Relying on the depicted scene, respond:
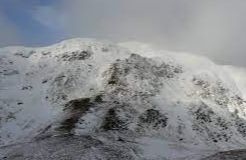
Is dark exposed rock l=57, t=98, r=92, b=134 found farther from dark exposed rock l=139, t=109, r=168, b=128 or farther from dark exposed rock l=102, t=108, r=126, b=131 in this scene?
dark exposed rock l=139, t=109, r=168, b=128

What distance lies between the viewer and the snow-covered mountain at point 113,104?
50812 mm

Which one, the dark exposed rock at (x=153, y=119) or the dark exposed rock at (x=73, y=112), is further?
the dark exposed rock at (x=153, y=119)

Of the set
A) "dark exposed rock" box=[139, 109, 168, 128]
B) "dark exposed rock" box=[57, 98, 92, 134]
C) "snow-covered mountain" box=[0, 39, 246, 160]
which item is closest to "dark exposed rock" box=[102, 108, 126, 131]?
"snow-covered mountain" box=[0, 39, 246, 160]

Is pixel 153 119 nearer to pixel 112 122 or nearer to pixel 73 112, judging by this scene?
pixel 112 122

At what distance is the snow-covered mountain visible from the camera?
167 feet

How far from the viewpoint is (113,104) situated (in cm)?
6694

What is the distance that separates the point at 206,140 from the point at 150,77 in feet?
58.1

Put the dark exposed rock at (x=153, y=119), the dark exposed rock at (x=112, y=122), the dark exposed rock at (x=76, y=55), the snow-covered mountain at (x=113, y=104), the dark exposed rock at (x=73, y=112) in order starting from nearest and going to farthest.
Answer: the snow-covered mountain at (x=113, y=104), the dark exposed rock at (x=73, y=112), the dark exposed rock at (x=112, y=122), the dark exposed rock at (x=153, y=119), the dark exposed rock at (x=76, y=55)

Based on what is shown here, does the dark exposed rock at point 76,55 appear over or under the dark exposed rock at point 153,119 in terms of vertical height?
→ over

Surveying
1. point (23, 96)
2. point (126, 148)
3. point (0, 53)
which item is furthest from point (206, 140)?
point (0, 53)

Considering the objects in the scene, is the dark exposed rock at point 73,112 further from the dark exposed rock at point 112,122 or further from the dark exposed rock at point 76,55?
the dark exposed rock at point 76,55

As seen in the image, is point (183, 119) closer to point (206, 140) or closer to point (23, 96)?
point (206, 140)

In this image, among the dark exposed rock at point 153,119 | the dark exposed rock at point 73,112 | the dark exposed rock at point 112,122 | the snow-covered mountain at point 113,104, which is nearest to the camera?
the snow-covered mountain at point 113,104

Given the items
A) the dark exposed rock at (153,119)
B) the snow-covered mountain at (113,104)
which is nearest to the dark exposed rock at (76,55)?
the snow-covered mountain at (113,104)
